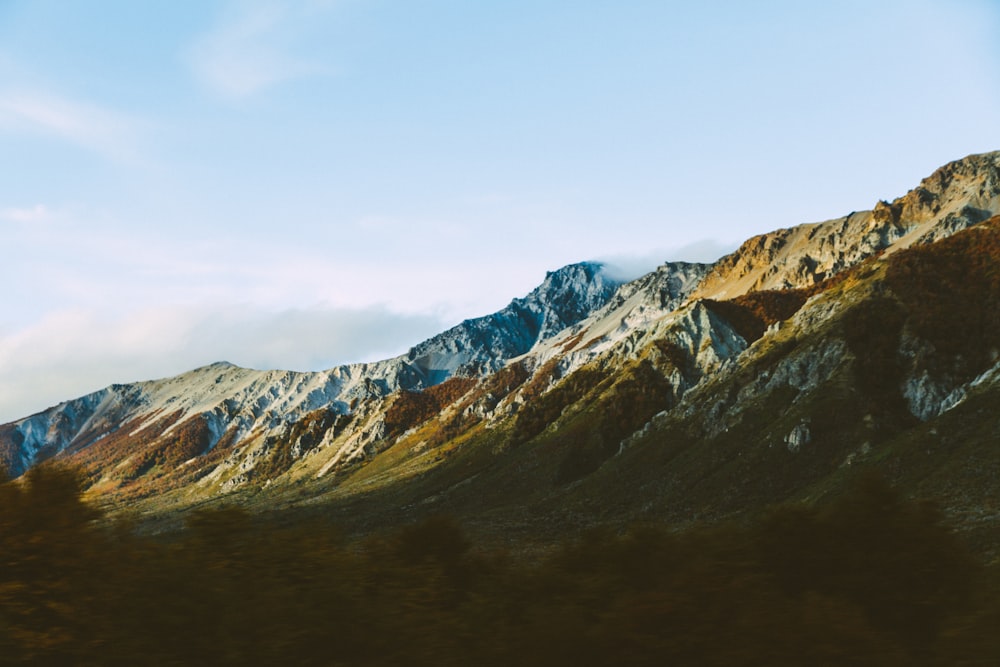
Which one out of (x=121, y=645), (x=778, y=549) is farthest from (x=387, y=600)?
(x=778, y=549)

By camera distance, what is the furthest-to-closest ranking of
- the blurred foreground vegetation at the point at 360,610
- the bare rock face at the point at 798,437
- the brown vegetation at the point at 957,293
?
the brown vegetation at the point at 957,293, the bare rock face at the point at 798,437, the blurred foreground vegetation at the point at 360,610

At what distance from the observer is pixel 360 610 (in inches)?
589

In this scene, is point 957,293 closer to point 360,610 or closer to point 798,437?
point 798,437

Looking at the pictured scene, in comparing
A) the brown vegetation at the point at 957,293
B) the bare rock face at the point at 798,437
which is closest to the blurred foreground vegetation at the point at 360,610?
the bare rock face at the point at 798,437

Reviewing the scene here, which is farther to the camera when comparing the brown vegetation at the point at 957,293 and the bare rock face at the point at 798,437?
the brown vegetation at the point at 957,293

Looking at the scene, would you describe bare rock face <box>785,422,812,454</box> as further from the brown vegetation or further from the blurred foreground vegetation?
the blurred foreground vegetation

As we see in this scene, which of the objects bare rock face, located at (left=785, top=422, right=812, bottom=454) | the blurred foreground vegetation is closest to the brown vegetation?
bare rock face, located at (left=785, top=422, right=812, bottom=454)

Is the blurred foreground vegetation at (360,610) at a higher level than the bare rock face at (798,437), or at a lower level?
higher

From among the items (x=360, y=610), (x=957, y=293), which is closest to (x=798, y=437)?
(x=957, y=293)

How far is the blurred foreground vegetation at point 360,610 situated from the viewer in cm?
1344

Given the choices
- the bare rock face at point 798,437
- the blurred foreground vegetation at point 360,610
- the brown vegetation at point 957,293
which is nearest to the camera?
the blurred foreground vegetation at point 360,610

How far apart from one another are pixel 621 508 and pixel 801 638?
313 feet

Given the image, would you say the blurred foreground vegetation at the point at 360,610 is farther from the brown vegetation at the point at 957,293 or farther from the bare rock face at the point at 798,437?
the brown vegetation at the point at 957,293

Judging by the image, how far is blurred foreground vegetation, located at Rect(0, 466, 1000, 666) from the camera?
529 inches
